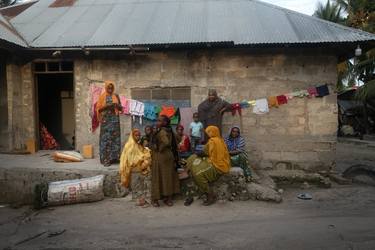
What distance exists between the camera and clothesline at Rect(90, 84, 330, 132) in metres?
8.67

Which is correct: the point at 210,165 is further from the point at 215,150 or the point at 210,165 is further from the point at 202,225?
the point at 202,225

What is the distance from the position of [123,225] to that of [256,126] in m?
4.04

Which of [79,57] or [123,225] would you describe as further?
[79,57]

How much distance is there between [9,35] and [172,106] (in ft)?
12.3

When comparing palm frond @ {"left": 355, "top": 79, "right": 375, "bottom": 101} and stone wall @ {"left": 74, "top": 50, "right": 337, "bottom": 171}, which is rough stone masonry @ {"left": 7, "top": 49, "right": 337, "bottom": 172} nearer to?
stone wall @ {"left": 74, "top": 50, "right": 337, "bottom": 171}

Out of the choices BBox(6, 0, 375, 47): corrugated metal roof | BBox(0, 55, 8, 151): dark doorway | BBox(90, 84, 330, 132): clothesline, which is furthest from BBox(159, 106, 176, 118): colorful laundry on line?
BBox(0, 55, 8, 151): dark doorway

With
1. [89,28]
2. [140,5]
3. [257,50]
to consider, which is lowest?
[257,50]

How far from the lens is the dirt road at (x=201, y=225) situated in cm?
507

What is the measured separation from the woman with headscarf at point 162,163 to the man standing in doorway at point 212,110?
1672mm

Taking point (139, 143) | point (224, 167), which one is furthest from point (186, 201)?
point (139, 143)

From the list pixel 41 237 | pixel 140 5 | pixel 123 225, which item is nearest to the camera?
pixel 41 237

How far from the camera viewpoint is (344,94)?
23875mm

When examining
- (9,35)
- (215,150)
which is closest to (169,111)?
(215,150)

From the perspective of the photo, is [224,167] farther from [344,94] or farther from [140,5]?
[344,94]
